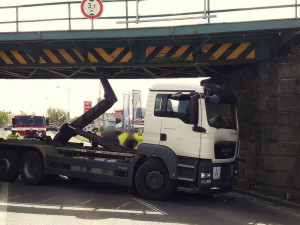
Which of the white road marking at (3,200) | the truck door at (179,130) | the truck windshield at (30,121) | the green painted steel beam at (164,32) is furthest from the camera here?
the truck windshield at (30,121)

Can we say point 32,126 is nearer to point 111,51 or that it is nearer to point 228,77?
point 111,51

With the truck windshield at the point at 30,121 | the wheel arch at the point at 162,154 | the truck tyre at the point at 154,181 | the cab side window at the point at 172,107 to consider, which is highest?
the cab side window at the point at 172,107

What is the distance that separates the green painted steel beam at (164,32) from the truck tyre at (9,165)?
11.8 ft

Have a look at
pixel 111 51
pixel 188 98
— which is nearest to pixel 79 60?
pixel 111 51

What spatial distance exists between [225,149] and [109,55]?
489cm

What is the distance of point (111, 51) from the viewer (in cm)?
1040

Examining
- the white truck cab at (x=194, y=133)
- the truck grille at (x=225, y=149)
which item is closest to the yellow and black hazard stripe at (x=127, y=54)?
the white truck cab at (x=194, y=133)

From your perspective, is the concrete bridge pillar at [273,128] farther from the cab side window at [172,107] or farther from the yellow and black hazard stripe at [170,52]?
the cab side window at [172,107]

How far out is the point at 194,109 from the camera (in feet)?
24.2

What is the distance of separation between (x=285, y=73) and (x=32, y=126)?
1959 cm

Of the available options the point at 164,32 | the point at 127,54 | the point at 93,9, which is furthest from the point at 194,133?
the point at 93,9

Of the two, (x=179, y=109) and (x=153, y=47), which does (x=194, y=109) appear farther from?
(x=153, y=47)

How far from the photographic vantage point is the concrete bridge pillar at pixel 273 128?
8.38m

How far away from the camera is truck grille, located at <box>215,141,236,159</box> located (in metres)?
7.59
